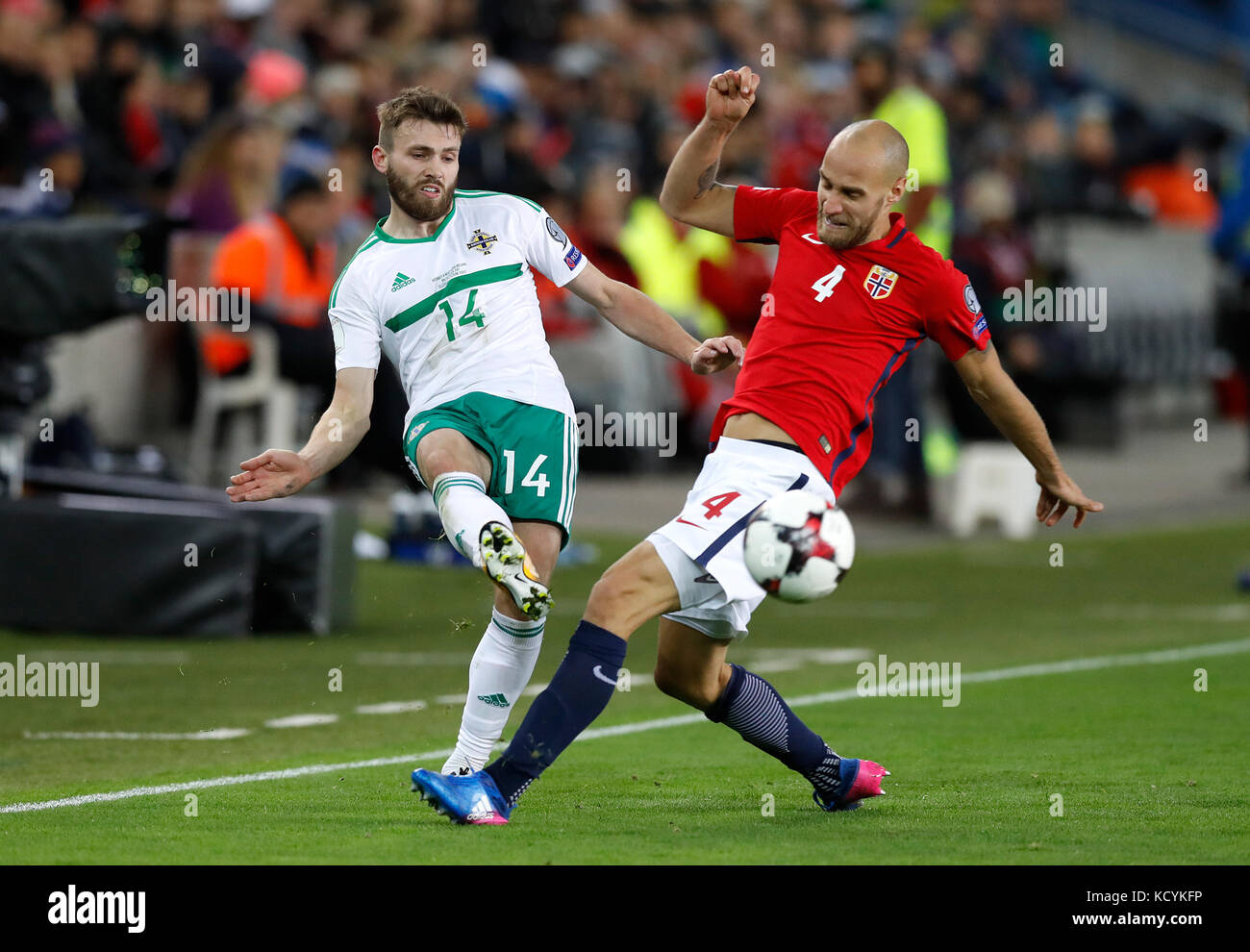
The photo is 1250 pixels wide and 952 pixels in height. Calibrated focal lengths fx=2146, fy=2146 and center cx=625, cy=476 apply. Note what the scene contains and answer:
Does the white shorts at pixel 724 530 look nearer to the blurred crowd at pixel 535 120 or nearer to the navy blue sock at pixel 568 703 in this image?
the navy blue sock at pixel 568 703

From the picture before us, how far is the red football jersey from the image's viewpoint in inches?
258

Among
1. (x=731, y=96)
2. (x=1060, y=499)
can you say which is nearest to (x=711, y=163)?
(x=731, y=96)

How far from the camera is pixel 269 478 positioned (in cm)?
637

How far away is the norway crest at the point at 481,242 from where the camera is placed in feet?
23.0

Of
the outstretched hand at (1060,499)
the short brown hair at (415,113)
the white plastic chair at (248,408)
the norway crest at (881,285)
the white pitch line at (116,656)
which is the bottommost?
the white pitch line at (116,656)

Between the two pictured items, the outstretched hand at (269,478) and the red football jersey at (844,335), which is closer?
the outstretched hand at (269,478)

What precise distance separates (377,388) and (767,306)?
7866 millimetres

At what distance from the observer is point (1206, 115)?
3422 centimetres

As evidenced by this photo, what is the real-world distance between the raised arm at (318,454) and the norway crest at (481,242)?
0.54 metres

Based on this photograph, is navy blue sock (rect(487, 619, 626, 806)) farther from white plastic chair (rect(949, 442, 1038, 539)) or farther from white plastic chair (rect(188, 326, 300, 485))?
white plastic chair (rect(949, 442, 1038, 539))

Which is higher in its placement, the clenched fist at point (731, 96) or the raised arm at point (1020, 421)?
the clenched fist at point (731, 96)
